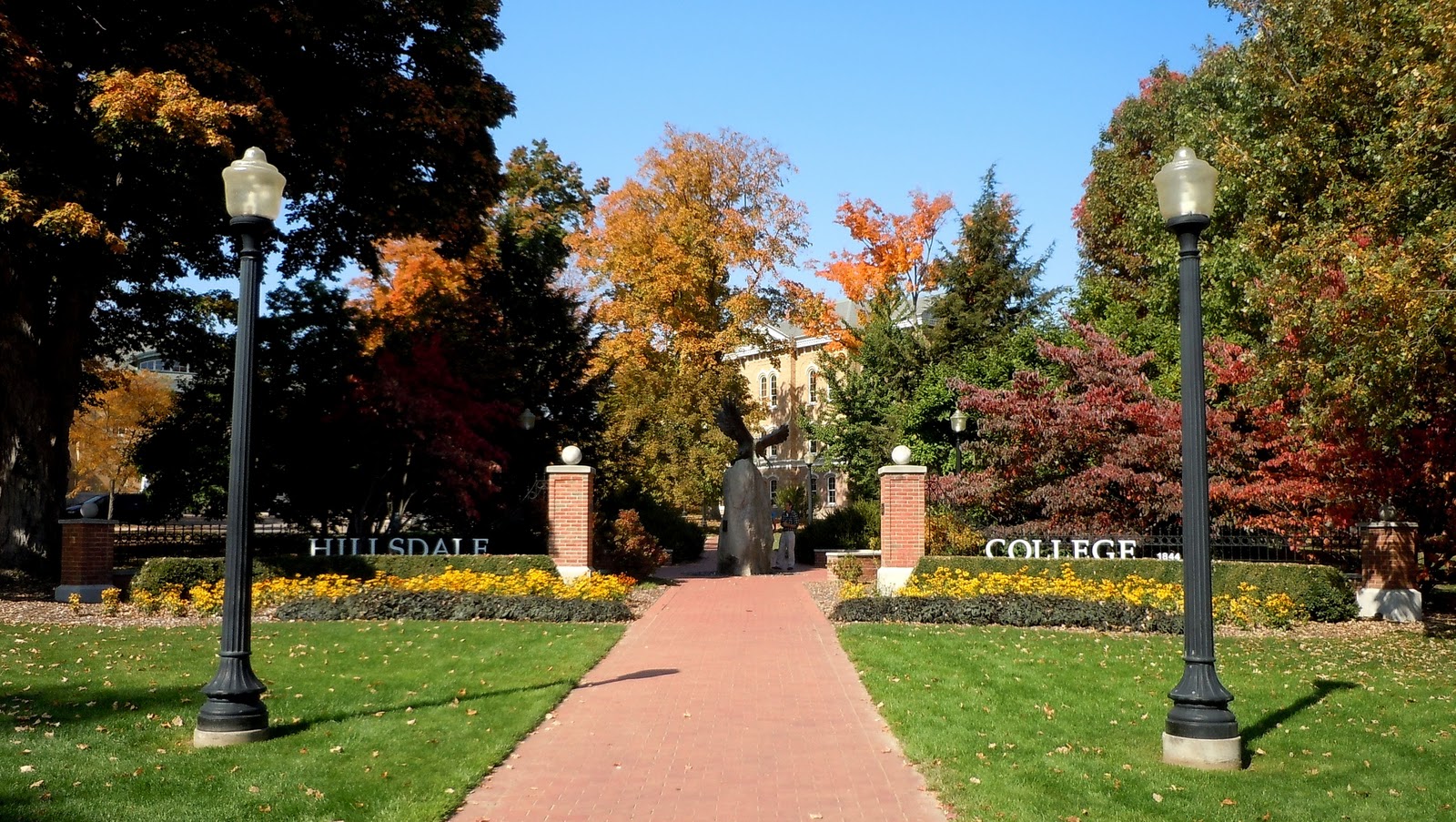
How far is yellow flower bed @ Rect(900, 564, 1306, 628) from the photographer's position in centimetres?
1477

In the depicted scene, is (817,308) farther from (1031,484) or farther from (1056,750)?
(1056,750)

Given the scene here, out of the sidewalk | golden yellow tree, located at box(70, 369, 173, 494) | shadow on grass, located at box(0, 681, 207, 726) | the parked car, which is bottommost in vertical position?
the sidewalk

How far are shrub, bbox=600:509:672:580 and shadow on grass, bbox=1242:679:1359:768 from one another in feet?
43.4

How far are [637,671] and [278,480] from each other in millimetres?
13631

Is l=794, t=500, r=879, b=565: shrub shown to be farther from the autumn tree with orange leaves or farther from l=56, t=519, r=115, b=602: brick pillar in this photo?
l=56, t=519, r=115, b=602: brick pillar

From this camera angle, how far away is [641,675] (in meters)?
10.7

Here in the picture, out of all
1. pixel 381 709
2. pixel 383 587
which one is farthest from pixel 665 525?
pixel 381 709

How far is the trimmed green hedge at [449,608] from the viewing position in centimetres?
Result: 1452

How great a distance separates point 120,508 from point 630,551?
933 inches

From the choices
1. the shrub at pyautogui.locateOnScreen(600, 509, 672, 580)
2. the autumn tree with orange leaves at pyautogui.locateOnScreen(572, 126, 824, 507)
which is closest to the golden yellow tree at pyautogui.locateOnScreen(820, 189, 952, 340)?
the autumn tree with orange leaves at pyautogui.locateOnScreen(572, 126, 824, 507)

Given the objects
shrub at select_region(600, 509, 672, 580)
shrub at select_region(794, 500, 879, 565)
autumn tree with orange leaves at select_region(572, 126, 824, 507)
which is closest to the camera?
shrub at select_region(600, 509, 672, 580)

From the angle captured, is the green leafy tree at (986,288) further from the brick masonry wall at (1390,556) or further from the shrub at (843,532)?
the brick masonry wall at (1390,556)

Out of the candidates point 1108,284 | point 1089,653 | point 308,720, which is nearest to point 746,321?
point 1108,284

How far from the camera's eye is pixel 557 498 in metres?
18.1
